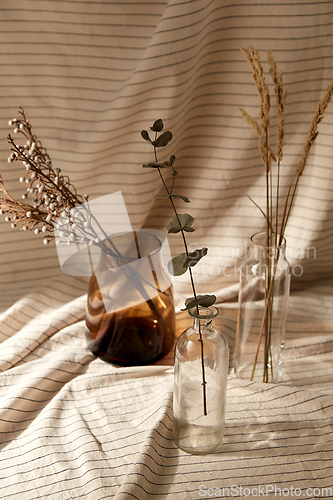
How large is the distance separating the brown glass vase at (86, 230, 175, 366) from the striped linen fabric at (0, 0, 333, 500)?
0.16 feet

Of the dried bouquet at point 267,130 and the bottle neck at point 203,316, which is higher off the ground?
the dried bouquet at point 267,130

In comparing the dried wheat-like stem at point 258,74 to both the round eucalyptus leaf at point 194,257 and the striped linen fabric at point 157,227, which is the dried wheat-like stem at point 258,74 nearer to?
the round eucalyptus leaf at point 194,257

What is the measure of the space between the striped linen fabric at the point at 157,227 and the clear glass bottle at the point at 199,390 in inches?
1.1

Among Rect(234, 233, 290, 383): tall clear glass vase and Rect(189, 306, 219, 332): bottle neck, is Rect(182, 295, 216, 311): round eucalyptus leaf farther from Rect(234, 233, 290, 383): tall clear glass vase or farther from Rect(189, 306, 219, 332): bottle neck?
Rect(234, 233, 290, 383): tall clear glass vase

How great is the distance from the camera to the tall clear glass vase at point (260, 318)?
36.5 inches

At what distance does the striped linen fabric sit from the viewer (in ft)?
2.55

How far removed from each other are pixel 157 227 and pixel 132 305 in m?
0.39

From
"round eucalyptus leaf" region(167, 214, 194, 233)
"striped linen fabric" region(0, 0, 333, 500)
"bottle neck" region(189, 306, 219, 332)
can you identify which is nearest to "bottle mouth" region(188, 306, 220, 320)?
"bottle neck" region(189, 306, 219, 332)

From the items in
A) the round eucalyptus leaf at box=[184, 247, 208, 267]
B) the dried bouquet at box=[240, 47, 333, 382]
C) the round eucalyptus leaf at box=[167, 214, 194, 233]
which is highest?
the dried bouquet at box=[240, 47, 333, 382]

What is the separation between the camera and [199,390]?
0.79m

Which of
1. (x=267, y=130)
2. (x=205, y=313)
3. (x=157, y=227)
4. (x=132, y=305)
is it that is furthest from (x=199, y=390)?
(x=157, y=227)

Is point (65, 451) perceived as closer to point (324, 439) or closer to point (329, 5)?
point (324, 439)

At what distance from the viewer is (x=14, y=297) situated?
4.19ft

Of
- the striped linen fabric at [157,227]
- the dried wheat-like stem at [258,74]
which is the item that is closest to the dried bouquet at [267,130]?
the dried wheat-like stem at [258,74]
